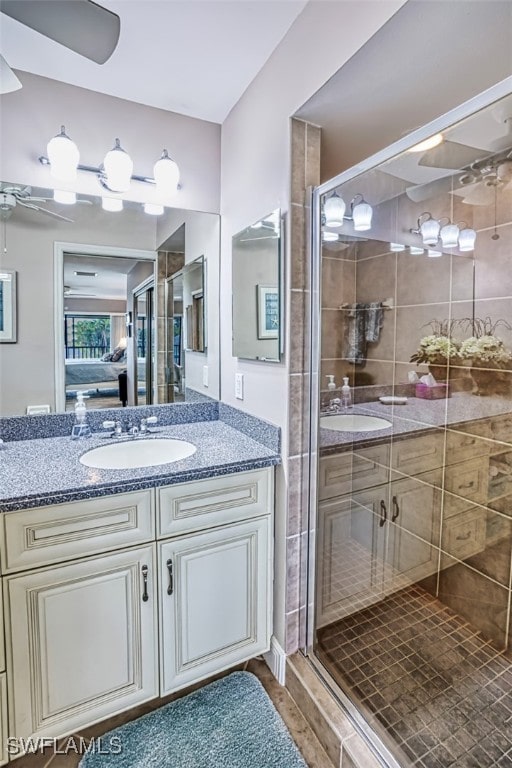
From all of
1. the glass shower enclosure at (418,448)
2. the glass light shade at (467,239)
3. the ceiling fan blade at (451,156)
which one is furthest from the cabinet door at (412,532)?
the ceiling fan blade at (451,156)

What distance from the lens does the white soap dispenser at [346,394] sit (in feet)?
5.85

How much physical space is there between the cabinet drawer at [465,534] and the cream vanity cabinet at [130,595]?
968 mm

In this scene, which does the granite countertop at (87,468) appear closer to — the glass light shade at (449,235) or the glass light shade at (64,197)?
the glass light shade at (64,197)

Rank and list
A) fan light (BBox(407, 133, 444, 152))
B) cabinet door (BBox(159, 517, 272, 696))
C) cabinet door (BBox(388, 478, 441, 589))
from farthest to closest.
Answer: cabinet door (BBox(388, 478, 441, 589))
cabinet door (BBox(159, 517, 272, 696))
fan light (BBox(407, 133, 444, 152))

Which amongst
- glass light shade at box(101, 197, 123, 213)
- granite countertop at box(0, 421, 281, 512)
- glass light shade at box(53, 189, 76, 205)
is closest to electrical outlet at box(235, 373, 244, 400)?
granite countertop at box(0, 421, 281, 512)

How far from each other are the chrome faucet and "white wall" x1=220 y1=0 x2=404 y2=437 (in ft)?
1.33

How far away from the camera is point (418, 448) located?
197 cm

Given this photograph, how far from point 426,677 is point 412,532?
0.61 metres

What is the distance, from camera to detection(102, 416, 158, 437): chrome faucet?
1.79m

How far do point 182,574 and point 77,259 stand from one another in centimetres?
142

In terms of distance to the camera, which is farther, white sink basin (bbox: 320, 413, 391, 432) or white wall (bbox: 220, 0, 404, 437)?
white sink basin (bbox: 320, 413, 391, 432)

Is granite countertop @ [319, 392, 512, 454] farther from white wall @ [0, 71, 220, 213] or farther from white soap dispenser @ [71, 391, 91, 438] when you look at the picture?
white wall @ [0, 71, 220, 213]

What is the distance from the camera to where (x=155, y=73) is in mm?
1554

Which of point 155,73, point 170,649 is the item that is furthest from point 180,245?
point 170,649
